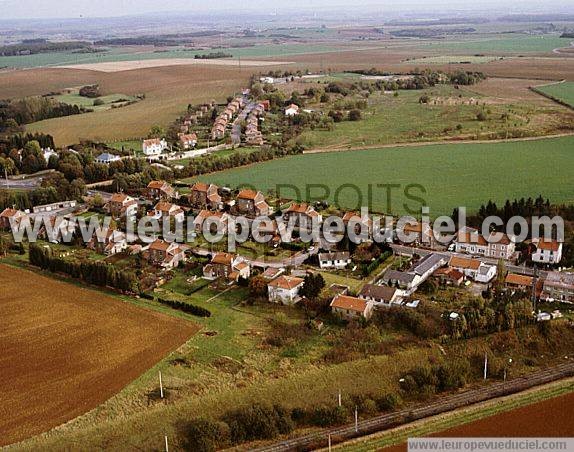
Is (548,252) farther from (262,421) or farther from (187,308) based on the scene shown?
(262,421)

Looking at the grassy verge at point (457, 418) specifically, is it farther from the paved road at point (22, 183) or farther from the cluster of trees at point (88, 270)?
the paved road at point (22, 183)

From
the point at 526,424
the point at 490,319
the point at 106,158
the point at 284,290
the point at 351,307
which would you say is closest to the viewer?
the point at 526,424

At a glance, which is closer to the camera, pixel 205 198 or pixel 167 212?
pixel 167 212

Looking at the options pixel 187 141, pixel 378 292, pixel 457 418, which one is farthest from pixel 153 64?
pixel 457 418

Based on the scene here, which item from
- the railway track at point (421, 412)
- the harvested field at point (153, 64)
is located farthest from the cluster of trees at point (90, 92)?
the railway track at point (421, 412)

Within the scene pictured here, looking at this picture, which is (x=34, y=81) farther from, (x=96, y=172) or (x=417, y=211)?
(x=417, y=211)

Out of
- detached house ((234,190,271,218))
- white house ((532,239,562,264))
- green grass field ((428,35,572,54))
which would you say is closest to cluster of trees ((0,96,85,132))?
detached house ((234,190,271,218))
